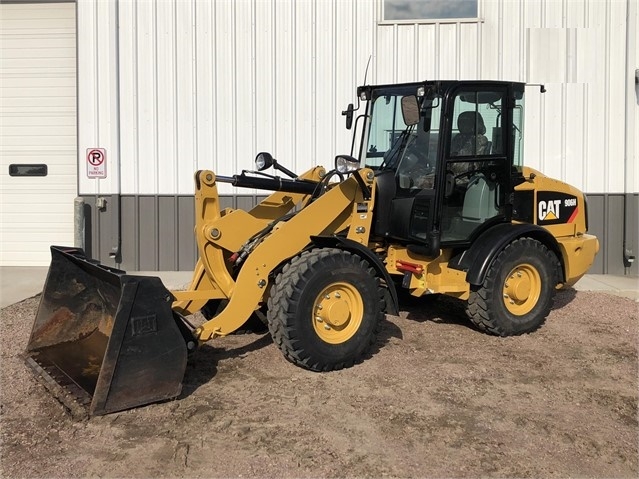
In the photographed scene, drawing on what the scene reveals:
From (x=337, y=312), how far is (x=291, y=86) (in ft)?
19.1

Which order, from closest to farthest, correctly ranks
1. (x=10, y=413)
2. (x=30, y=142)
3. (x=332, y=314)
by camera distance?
(x=10, y=413) → (x=332, y=314) → (x=30, y=142)

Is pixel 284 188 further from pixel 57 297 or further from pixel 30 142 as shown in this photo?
pixel 30 142

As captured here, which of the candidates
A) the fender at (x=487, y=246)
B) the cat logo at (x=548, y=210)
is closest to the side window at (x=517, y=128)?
the cat logo at (x=548, y=210)

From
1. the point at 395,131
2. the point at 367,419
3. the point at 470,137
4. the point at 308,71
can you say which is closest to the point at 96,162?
the point at 308,71

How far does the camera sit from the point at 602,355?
5699 mm

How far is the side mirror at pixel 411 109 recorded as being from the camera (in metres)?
5.46

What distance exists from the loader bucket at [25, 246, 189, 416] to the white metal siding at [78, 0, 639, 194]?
17.5 ft

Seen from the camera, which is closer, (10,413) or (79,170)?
(10,413)

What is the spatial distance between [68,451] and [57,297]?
1876 millimetres

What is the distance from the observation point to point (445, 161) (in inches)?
221

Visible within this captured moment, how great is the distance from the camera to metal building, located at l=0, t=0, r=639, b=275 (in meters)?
9.84

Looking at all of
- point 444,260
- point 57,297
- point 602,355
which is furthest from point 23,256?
point 602,355

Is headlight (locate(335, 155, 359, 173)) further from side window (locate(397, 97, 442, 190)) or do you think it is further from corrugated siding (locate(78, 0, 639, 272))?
corrugated siding (locate(78, 0, 639, 272))

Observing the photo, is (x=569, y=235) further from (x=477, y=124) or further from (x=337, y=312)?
(x=337, y=312)
